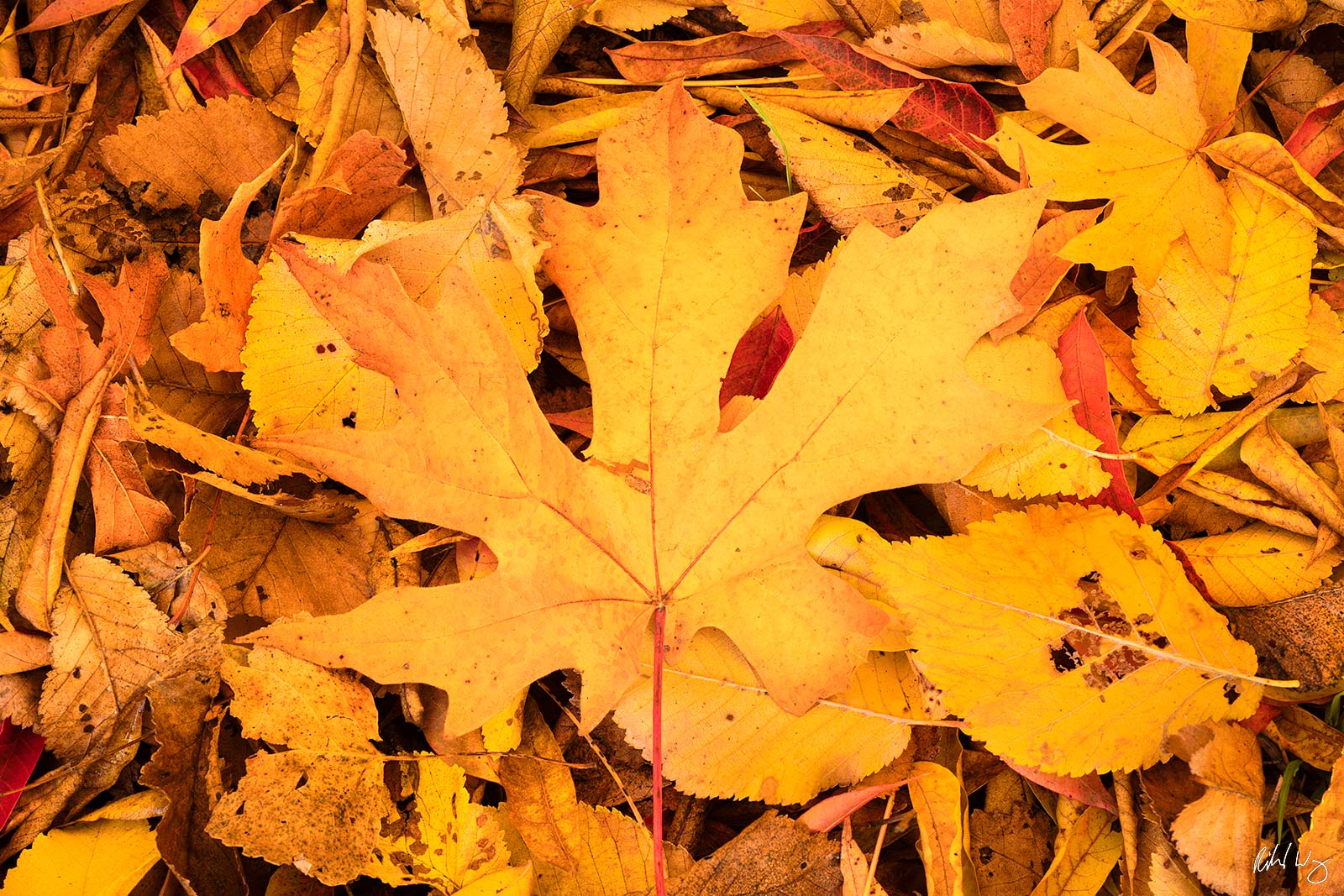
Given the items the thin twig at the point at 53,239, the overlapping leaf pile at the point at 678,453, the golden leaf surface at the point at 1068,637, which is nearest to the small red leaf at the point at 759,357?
the overlapping leaf pile at the point at 678,453

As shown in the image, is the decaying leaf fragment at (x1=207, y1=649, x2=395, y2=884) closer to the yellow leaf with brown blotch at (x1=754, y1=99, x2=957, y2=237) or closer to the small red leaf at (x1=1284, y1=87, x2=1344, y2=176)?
the yellow leaf with brown blotch at (x1=754, y1=99, x2=957, y2=237)

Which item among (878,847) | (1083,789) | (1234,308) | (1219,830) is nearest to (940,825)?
(878,847)

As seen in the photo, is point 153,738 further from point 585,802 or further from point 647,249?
point 647,249

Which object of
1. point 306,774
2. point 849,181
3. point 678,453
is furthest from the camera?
point 849,181

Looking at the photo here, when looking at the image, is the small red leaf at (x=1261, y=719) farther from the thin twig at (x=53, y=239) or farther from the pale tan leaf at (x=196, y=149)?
the thin twig at (x=53, y=239)

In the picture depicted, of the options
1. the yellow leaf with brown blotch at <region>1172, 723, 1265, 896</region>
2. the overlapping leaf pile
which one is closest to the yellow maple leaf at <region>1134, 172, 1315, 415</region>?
the overlapping leaf pile
